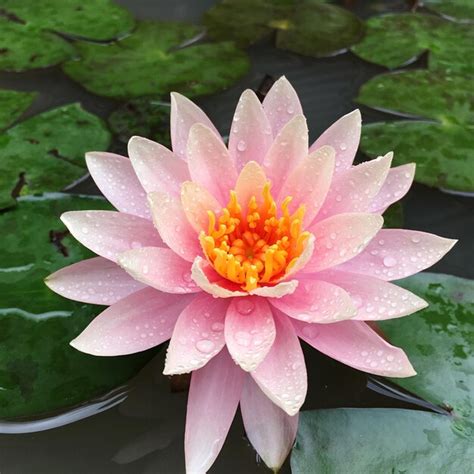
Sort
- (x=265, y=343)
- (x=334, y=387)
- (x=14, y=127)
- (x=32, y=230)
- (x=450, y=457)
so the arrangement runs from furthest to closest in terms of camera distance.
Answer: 1. (x=14, y=127)
2. (x=32, y=230)
3. (x=334, y=387)
4. (x=450, y=457)
5. (x=265, y=343)

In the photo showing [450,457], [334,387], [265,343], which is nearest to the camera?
[265,343]

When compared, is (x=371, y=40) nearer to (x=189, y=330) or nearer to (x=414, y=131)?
(x=414, y=131)

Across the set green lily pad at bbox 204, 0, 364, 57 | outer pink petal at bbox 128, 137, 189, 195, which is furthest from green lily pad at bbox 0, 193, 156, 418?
green lily pad at bbox 204, 0, 364, 57

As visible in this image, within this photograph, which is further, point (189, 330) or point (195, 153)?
point (195, 153)

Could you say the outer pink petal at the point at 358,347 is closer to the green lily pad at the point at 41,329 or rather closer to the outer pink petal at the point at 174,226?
the outer pink petal at the point at 174,226

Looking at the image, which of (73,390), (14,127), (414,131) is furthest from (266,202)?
(14,127)

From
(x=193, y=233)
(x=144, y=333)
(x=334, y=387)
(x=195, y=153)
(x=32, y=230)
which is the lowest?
(x=334, y=387)

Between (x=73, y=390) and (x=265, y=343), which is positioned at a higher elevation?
(x=265, y=343)

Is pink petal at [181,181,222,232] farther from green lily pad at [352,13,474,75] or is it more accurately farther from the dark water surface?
green lily pad at [352,13,474,75]
